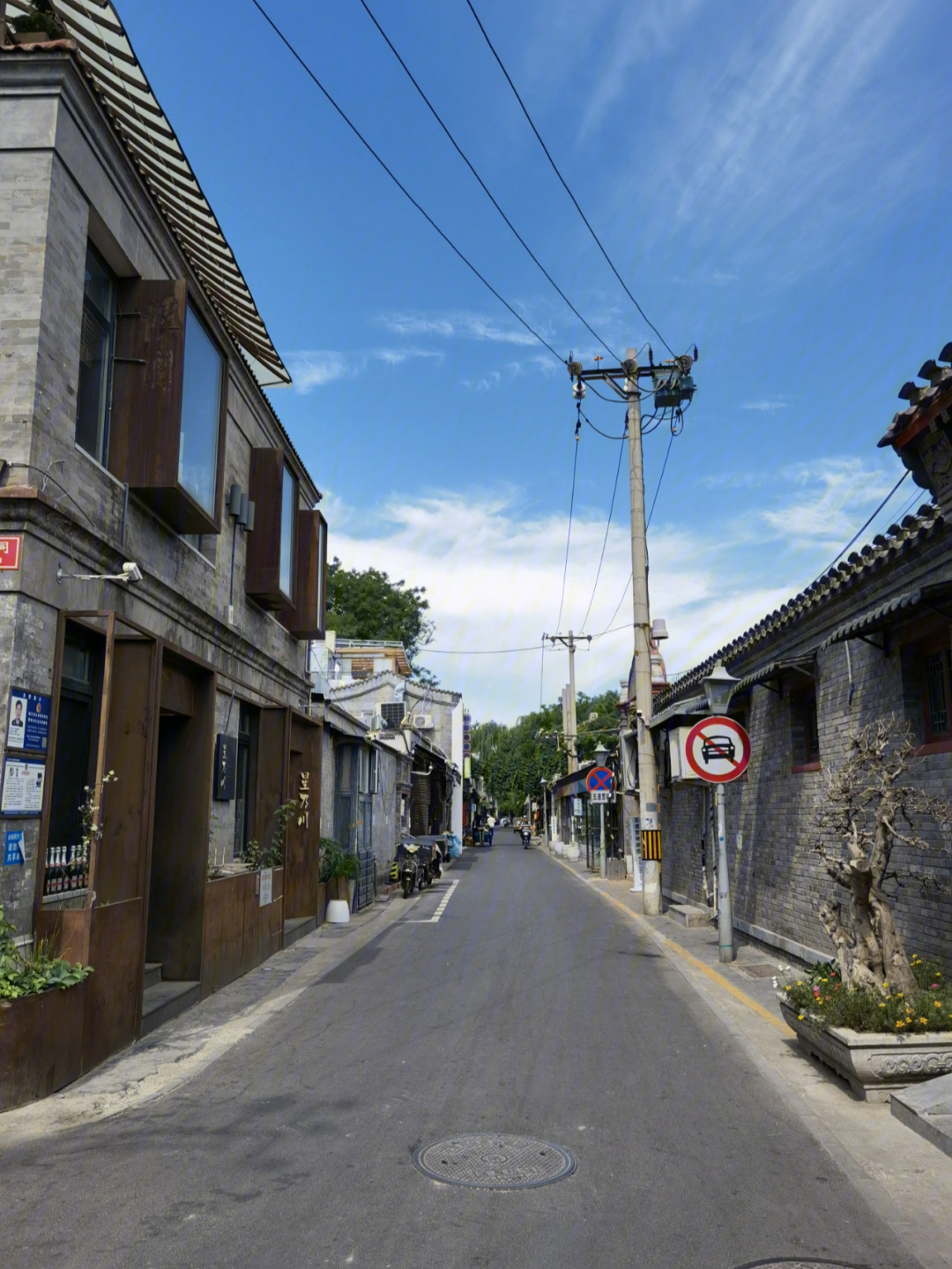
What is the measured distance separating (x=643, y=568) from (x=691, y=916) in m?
6.77

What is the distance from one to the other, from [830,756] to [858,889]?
3490mm

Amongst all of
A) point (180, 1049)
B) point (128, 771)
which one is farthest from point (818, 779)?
point (128, 771)

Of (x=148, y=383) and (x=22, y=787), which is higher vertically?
(x=148, y=383)

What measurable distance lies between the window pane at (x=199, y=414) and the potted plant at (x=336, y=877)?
28.4ft

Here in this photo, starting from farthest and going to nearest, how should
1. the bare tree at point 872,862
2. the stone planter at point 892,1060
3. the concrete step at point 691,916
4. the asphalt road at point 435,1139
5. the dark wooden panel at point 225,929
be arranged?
1. the concrete step at point 691,916
2. the dark wooden panel at point 225,929
3. the bare tree at point 872,862
4. the stone planter at point 892,1060
5. the asphalt road at point 435,1139

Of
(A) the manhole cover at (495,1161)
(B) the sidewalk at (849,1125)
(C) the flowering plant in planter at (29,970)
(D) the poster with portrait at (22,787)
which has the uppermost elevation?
(D) the poster with portrait at (22,787)

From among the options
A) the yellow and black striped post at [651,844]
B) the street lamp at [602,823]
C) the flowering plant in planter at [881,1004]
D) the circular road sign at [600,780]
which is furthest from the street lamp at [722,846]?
the street lamp at [602,823]

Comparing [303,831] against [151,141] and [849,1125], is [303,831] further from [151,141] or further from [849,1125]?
[849,1125]

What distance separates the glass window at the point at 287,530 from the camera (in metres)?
15.1

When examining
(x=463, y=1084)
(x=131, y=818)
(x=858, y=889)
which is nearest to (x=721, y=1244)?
(x=463, y=1084)

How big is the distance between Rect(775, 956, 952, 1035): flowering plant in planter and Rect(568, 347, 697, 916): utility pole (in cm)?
1084

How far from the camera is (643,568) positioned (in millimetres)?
19609

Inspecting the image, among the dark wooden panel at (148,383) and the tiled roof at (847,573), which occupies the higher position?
the dark wooden panel at (148,383)

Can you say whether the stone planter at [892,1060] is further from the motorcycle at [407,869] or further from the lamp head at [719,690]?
the motorcycle at [407,869]
